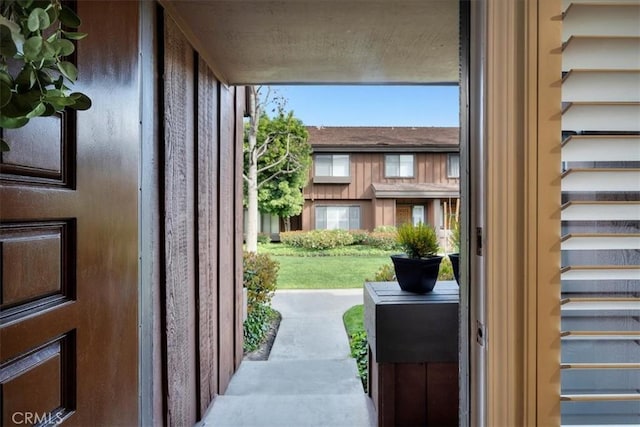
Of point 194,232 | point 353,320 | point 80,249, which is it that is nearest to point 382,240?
point 353,320

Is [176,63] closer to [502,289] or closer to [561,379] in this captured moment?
[502,289]

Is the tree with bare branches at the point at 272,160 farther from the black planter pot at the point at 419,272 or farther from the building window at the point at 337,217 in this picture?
the black planter pot at the point at 419,272

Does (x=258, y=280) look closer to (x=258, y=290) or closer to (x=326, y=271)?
(x=258, y=290)

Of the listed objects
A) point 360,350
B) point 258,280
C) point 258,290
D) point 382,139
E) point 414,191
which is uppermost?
point 382,139

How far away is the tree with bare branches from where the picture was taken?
29.4 feet

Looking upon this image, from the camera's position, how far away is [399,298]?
6.43ft

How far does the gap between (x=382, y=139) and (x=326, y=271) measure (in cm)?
616

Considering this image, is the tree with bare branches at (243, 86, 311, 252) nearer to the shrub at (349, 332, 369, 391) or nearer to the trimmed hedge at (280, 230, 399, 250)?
the trimmed hedge at (280, 230, 399, 250)

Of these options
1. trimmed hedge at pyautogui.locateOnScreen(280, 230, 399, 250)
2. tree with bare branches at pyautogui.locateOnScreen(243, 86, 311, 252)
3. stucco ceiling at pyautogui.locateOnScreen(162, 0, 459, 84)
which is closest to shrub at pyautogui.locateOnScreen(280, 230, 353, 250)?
trimmed hedge at pyautogui.locateOnScreen(280, 230, 399, 250)

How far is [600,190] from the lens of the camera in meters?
0.86

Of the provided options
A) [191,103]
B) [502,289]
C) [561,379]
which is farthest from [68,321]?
[191,103]

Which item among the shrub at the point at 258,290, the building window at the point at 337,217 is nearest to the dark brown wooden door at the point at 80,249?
the shrub at the point at 258,290

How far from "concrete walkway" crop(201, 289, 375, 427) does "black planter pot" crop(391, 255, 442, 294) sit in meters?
0.80

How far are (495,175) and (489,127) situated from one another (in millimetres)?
116
